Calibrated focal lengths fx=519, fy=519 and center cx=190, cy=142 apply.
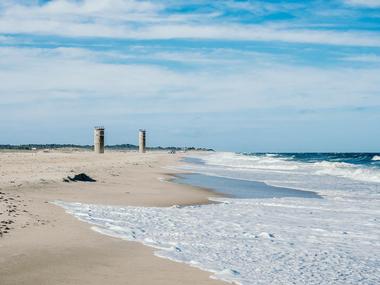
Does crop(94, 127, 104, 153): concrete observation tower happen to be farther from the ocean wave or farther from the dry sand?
the dry sand

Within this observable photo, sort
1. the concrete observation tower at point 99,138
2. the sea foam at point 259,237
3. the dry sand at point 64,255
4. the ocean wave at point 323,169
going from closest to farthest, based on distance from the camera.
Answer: the dry sand at point 64,255
the sea foam at point 259,237
the ocean wave at point 323,169
the concrete observation tower at point 99,138

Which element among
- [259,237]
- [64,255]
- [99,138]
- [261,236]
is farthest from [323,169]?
[64,255]

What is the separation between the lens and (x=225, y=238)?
32.3 feet

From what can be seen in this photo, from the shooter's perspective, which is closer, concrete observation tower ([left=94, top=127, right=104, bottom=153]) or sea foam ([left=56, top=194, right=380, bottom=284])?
sea foam ([left=56, top=194, right=380, bottom=284])

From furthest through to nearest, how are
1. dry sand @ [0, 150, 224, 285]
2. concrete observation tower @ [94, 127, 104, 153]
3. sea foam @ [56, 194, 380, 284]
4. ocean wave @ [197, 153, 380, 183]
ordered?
1. concrete observation tower @ [94, 127, 104, 153]
2. ocean wave @ [197, 153, 380, 183]
3. sea foam @ [56, 194, 380, 284]
4. dry sand @ [0, 150, 224, 285]

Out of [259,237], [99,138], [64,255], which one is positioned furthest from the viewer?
[99,138]

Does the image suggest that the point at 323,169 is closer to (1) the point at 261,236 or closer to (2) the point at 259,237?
(1) the point at 261,236

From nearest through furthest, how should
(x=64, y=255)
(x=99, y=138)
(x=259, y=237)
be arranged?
1. (x=64, y=255)
2. (x=259, y=237)
3. (x=99, y=138)

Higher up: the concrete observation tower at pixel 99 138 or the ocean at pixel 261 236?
the concrete observation tower at pixel 99 138

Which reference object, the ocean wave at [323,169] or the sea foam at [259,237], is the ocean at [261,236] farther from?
the ocean wave at [323,169]

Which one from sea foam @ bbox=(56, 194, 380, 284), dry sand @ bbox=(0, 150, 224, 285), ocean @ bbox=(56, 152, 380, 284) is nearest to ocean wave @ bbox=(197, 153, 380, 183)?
ocean @ bbox=(56, 152, 380, 284)

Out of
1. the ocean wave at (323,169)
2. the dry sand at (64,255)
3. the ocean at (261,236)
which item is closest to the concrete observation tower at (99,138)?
the ocean wave at (323,169)

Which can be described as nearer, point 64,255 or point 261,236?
point 64,255

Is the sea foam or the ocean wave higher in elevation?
the sea foam
